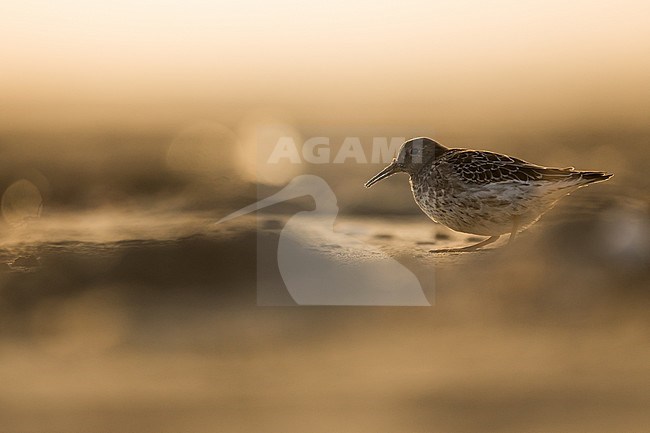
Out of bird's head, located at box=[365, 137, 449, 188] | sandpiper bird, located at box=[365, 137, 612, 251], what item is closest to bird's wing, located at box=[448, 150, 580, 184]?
sandpiper bird, located at box=[365, 137, 612, 251]

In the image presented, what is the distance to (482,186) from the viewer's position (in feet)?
22.5

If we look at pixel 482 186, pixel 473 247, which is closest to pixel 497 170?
pixel 482 186

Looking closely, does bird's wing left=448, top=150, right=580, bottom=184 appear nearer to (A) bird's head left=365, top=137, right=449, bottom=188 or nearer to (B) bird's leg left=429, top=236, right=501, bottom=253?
(A) bird's head left=365, top=137, right=449, bottom=188

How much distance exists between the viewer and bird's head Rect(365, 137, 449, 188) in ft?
24.4

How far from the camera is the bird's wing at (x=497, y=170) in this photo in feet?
22.4

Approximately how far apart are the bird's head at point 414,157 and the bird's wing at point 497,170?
0.26 meters

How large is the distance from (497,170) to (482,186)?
496 mm

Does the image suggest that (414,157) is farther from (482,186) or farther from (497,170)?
(482,186)

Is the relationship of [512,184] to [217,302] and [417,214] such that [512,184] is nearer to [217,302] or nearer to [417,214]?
[417,214]

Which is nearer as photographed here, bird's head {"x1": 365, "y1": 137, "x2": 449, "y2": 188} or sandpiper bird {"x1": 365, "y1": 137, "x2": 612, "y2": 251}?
sandpiper bird {"x1": 365, "y1": 137, "x2": 612, "y2": 251}

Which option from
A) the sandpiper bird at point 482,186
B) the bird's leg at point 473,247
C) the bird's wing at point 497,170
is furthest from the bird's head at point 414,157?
the bird's leg at point 473,247

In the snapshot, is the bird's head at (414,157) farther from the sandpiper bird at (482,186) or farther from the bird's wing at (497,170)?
the bird's wing at (497,170)

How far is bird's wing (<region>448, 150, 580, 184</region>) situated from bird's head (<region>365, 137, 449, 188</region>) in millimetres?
262

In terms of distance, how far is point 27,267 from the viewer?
6539mm
